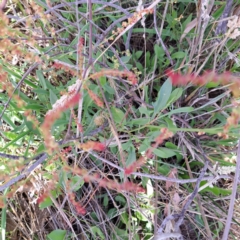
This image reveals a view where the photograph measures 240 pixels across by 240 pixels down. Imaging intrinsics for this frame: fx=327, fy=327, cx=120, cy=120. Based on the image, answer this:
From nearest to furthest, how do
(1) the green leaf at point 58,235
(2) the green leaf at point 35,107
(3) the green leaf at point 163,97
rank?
(3) the green leaf at point 163,97
(2) the green leaf at point 35,107
(1) the green leaf at point 58,235

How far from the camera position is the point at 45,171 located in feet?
3.19

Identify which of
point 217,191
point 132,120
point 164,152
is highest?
point 132,120

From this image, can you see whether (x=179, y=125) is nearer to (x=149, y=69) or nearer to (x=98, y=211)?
(x=149, y=69)

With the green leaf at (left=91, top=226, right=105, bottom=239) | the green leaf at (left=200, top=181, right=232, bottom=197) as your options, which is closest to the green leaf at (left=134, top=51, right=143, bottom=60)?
the green leaf at (left=200, top=181, right=232, bottom=197)

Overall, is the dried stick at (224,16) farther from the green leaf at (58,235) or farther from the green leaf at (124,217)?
the green leaf at (58,235)

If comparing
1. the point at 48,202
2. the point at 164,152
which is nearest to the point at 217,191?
the point at 164,152

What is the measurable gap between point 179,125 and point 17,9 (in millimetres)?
619

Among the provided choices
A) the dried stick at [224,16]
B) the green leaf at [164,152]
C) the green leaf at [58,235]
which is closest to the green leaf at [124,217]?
the green leaf at [58,235]

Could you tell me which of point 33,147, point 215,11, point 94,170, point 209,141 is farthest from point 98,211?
point 215,11

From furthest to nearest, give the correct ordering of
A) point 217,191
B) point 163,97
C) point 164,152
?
point 217,191 → point 164,152 → point 163,97

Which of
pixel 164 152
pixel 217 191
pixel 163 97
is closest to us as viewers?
pixel 163 97

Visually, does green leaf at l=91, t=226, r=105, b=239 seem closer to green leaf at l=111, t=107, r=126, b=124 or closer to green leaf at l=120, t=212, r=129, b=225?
green leaf at l=120, t=212, r=129, b=225

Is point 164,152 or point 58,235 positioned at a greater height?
point 164,152

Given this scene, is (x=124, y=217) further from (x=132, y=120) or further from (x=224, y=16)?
(x=224, y=16)
